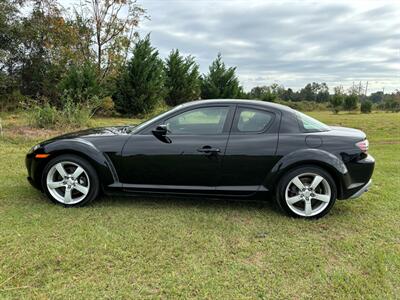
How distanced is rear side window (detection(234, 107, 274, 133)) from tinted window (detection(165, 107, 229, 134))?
0.57 ft

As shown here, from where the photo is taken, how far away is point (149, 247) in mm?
2910

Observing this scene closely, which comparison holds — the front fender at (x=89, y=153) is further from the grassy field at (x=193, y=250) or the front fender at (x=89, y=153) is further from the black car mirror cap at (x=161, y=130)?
the black car mirror cap at (x=161, y=130)

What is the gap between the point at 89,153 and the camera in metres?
3.68

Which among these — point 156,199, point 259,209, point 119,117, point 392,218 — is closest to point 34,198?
point 156,199

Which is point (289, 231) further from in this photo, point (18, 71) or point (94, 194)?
point (18, 71)

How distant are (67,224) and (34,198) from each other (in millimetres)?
1025

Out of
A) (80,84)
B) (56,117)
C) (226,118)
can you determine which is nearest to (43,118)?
(56,117)

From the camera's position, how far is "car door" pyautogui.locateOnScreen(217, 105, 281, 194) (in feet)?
11.7

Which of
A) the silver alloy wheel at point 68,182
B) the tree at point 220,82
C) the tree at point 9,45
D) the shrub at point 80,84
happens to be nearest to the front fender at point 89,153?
the silver alloy wheel at point 68,182

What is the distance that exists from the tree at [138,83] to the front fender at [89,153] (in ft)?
44.7

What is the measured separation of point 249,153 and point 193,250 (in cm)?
128

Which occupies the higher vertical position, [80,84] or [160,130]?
[80,84]

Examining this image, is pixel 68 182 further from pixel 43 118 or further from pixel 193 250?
pixel 43 118

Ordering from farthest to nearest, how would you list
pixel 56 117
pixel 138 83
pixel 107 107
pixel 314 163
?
pixel 138 83
pixel 107 107
pixel 56 117
pixel 314 163
